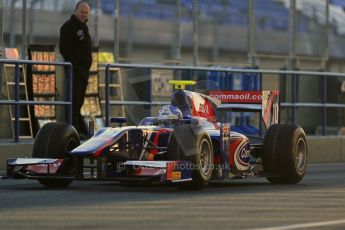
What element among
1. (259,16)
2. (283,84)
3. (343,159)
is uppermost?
(259,16)

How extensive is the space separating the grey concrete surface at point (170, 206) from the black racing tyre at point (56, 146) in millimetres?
196

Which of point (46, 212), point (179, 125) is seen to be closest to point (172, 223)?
point (46, 212)

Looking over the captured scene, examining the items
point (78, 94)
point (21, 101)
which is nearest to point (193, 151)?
point (21, 101)

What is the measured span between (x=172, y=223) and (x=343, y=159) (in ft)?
41.0

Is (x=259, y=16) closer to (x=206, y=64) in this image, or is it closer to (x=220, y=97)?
(x=206, y=64)

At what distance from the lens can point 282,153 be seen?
13836 mm

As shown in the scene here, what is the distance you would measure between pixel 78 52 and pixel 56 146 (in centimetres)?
499

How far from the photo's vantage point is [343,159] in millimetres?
21109

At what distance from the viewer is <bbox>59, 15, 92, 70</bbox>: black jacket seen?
17.4 metres

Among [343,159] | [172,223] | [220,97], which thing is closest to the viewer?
[172,223]

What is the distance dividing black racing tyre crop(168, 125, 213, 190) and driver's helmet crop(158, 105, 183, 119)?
815 millimetres

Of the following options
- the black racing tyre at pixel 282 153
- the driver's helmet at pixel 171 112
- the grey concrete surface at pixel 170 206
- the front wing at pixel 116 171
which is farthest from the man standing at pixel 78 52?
the front wing at pixel 116 171

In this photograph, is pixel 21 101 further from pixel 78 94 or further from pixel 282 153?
pixel 282 153

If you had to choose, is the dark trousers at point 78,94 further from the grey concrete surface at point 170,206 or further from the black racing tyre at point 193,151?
the black racing tyre at point 193,151
